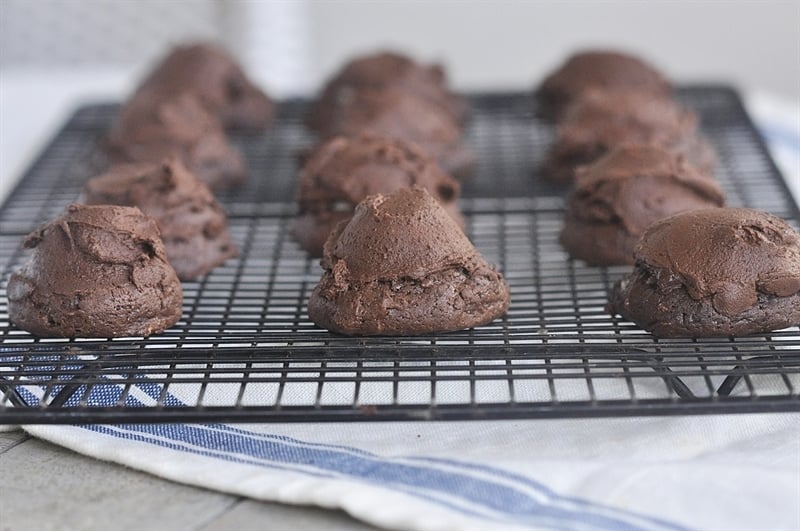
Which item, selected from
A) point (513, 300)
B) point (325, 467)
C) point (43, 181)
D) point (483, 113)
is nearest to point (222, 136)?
point (43, 181)

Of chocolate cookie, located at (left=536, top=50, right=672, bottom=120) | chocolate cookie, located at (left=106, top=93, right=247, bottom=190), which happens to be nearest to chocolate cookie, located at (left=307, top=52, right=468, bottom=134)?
chocolate cookie, located at (left=536, top=50, right=672, bottom=120)

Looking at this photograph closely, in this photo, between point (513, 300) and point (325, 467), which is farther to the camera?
point (513, 300)

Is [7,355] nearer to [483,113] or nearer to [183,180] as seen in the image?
[183,180]

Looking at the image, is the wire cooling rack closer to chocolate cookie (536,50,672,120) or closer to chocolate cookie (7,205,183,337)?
chocolate cookie (7,205,183,337)

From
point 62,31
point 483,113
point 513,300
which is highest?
point 513,300

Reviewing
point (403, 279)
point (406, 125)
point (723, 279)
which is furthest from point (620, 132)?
point (403, 279)

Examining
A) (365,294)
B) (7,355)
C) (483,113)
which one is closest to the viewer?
(7,355)

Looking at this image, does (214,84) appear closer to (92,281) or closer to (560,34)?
(92,281)
